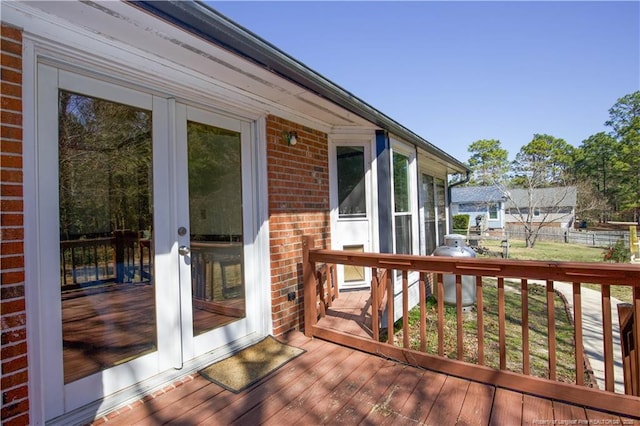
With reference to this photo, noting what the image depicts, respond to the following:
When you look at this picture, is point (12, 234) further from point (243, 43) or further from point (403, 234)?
point (403, 234)

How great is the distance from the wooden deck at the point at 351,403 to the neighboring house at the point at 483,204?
26926 millimetres

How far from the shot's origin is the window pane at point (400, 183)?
472 cm

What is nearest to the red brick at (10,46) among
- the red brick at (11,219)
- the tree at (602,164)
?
the red brick at (11,219)

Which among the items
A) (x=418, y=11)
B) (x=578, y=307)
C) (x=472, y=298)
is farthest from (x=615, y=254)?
(x=578, y=307)

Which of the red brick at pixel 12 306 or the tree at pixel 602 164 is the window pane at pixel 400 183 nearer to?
the red brick at pixel 12 306

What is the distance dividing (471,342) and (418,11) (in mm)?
5288

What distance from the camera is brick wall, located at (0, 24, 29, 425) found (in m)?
1.48

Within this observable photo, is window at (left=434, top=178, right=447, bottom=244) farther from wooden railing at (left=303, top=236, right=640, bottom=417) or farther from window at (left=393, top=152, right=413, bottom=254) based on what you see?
wooden railing at (left=303, top=236, right=640, bottom=417)

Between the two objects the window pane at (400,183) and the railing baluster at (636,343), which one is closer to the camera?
the railing baluster at (636,343)

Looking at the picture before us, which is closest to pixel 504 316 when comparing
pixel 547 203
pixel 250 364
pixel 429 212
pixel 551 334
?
pixel 551 334

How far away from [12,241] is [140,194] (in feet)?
2.49

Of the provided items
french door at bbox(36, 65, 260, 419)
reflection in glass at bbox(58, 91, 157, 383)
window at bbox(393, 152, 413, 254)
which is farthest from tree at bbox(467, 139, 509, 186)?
reflection in glass at bbox(58, 91, 157, 383)

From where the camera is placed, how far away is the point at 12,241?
1524 mm

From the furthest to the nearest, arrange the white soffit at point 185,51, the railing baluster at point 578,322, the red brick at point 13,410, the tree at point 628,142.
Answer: the tree at point 628,142 < the railing baluster at point 578,322 < the white soffit at point 185,51 < the red brick at point 13,410
